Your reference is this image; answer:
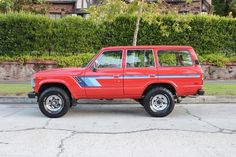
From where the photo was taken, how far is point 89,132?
8.54m

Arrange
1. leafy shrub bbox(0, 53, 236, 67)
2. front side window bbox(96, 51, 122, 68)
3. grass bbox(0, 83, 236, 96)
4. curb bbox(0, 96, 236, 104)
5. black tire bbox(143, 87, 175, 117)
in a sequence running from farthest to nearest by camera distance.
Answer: leafy shrub bbox(0, 53, 236, 67) → grass bbox(0, 83, 236, 96) → curb bbox(0, 96, 236, 104) → front side window bbox(96, 51, 122, 68) → black tire bbox(143, 87, 175, 117)

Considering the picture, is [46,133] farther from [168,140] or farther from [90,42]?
[90,42]

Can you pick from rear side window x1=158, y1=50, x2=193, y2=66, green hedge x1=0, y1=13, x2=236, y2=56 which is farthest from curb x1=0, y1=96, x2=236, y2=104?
green hedge x1=0, y1=13, x2=236, y2=56

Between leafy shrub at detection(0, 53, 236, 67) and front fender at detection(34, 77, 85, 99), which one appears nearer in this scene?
front fender at detection(34, 77, 85, 99)

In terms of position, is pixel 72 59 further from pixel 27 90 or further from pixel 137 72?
pixel 137 72

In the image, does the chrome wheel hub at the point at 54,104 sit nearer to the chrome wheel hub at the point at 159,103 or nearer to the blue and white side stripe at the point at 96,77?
the blue and white side stripe at the point at 96,77

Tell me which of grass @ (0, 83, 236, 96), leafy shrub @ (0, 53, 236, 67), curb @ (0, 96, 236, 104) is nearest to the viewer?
curb @ (0, 96, 236, 104)

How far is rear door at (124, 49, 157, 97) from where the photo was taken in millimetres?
10484

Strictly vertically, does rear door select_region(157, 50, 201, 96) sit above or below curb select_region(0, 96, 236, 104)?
above

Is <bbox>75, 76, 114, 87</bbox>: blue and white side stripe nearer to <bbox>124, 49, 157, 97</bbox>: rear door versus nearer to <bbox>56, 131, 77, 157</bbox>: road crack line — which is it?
<bbox>124, 49, 157, 97</bbox>: rear door

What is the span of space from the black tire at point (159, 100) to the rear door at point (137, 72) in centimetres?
28

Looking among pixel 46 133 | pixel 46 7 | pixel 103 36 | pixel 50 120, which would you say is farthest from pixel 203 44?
pixel 46 133

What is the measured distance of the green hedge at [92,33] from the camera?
1988 cm

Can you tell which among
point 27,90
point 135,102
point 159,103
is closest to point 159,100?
point 159,103
